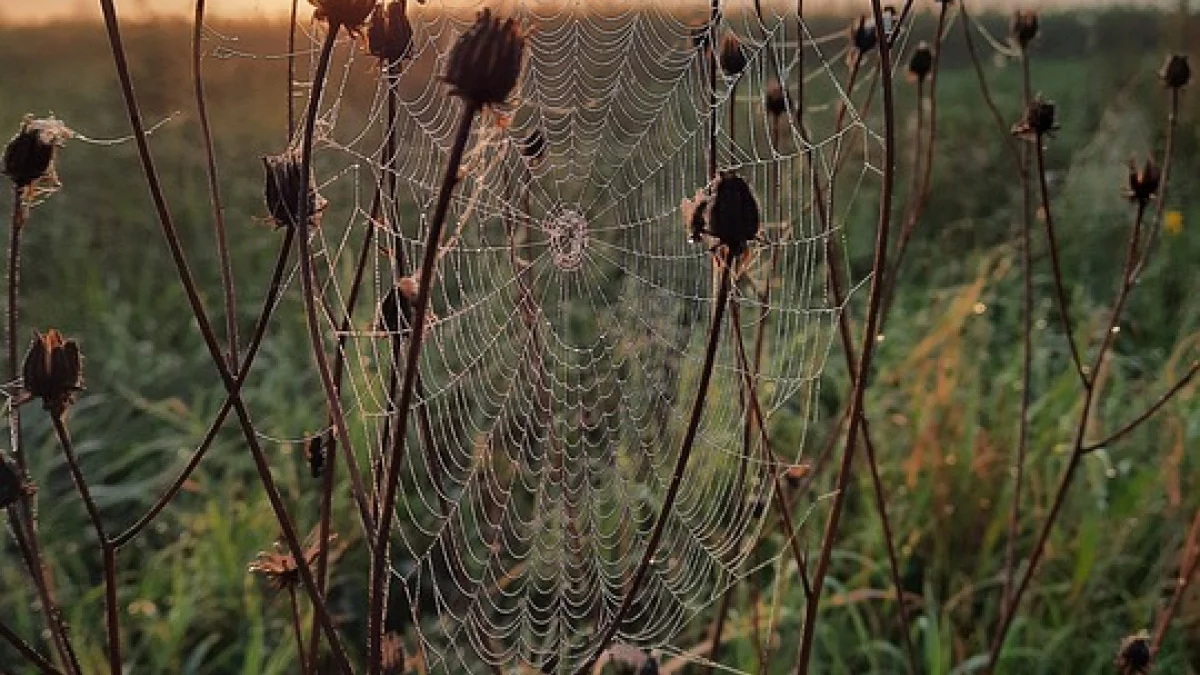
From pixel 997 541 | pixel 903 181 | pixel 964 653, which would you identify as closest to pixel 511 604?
pixel 964 653

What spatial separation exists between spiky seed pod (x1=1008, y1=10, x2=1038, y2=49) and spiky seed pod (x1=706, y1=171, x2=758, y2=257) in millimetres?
787

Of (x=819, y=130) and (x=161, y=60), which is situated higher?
(x=161, y=60)

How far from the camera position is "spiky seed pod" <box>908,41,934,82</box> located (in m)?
1.50

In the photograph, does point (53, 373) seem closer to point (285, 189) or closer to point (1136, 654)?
point (285, 189)

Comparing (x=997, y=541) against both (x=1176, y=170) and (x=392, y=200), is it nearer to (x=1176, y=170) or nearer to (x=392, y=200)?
(x=392, y=200)

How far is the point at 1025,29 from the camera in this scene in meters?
1.46

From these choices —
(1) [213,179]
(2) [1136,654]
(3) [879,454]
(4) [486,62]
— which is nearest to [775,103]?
(2) [1136,654]

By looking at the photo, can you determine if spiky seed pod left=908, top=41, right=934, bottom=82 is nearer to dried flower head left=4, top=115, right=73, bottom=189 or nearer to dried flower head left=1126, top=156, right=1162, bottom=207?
dried flower head left=1126, top=156, right=1162, bottom=207

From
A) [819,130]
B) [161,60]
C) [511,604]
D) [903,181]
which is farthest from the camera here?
[161,60]

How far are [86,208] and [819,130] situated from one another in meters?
2.22

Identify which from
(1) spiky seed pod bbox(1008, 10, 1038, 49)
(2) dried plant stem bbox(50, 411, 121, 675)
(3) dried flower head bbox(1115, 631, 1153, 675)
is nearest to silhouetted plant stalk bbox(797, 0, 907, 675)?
(2) dried plant stem bbox(50, 411, 121, 675)

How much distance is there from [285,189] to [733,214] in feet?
0.86

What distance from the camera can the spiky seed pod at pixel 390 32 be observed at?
841 mm

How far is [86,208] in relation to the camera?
424cm
